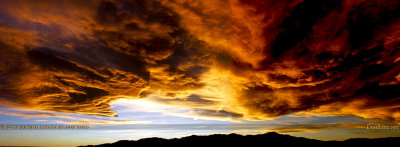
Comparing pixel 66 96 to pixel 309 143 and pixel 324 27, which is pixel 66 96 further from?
pixel 309 143

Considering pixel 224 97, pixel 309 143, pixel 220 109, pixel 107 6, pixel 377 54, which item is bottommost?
pixel 309 143

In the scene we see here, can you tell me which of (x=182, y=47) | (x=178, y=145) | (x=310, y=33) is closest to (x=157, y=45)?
(x=182, y=47)

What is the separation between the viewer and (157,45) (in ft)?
28.7

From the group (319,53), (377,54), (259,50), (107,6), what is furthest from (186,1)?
(377,54)

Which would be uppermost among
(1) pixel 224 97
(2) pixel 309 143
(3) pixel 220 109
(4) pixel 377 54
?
(4) pixel 377 54

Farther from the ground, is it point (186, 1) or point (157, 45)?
point (186, 1)

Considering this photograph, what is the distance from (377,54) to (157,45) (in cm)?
1181

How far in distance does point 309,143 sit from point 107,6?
26923mm

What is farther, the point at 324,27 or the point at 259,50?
the point at 259,50

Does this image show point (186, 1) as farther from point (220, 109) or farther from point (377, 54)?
point (220, 109)

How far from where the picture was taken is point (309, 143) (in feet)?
72.0

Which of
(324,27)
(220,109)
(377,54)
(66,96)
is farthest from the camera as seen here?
(220,109)

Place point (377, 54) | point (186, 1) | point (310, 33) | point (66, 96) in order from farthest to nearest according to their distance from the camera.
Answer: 1. point (66, 96)
2. point (377, 54)
3. point (310, 33)
4. point (186, 1)

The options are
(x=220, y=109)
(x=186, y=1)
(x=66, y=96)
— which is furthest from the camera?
(x=220, y=109)
